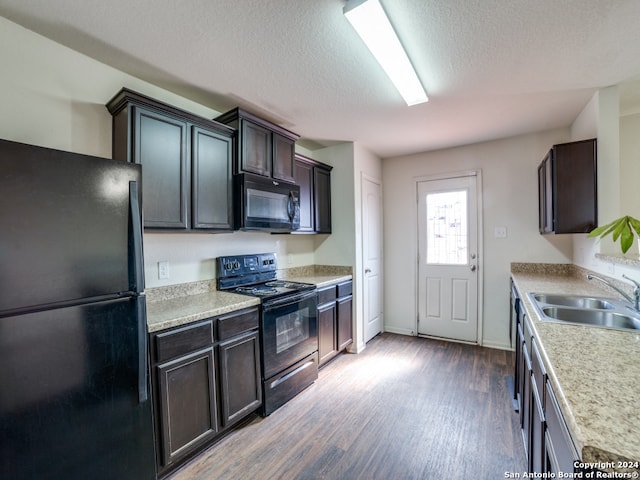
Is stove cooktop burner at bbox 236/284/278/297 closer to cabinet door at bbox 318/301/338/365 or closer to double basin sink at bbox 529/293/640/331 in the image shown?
cabinet door at bbox 318/301/338/365

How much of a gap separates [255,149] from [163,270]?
1.21 meters

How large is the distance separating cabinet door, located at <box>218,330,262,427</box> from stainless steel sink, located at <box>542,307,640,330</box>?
1.85m

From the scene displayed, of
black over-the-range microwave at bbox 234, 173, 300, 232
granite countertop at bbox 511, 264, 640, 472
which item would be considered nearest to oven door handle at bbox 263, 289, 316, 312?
black over-the-range microwave at bbox 234, 173, 300, 232

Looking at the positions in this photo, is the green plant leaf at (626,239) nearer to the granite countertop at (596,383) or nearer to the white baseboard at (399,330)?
the granite countertop at (596,383)

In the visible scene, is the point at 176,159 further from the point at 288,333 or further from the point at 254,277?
the point at 288,333

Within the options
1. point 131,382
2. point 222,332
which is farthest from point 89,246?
point 222,332

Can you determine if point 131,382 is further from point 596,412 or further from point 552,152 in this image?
point 552,152

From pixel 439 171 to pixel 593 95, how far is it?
5.22 ft

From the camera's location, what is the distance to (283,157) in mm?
2730

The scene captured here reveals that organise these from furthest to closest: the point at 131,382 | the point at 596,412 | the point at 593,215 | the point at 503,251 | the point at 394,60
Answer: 1. the point at 503,251
2. the point at 593,215
3. the point at 394,60
4. the point at 131,382
5. the point at 596,412

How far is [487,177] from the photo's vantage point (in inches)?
135

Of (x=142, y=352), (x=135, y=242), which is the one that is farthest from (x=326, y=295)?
(x=135, y=242)

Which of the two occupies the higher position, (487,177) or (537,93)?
(537,93)

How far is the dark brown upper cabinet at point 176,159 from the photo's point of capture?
1.76m
